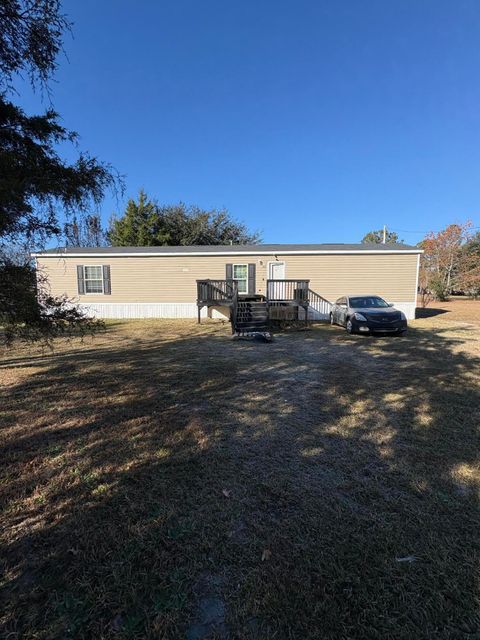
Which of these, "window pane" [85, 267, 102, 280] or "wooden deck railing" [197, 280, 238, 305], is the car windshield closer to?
"wooden deck railing" [197, 280, 238, 305]

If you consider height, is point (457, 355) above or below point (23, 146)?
below

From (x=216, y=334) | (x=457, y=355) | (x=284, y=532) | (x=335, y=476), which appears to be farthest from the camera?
(x=216, y=334)

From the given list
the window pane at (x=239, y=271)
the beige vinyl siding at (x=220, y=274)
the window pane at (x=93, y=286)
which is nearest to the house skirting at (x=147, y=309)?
the beige vinyl siding at (x=220, y=274)

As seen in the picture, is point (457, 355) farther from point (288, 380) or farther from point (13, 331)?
point (13, 331)

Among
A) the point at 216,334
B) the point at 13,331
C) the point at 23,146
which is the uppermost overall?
the point at 23,146

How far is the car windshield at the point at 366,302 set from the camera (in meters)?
10.9

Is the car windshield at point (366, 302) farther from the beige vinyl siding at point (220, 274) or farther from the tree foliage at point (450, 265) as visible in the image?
the tree foliage at point (450, 265)

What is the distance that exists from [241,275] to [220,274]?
35.8 inches

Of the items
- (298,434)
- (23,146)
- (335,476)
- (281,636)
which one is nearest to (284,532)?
(281,636)

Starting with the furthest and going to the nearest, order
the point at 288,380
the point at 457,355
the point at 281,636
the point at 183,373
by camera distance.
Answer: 1. the point at 457,355
2. the point at 183,373
3. the point at 288,380
4. the point at 281,636

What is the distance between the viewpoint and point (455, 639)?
138cm

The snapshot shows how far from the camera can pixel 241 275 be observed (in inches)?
554

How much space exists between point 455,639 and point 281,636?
2.41 feet

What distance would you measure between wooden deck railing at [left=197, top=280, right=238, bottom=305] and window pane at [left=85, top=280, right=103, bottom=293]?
5134mm
